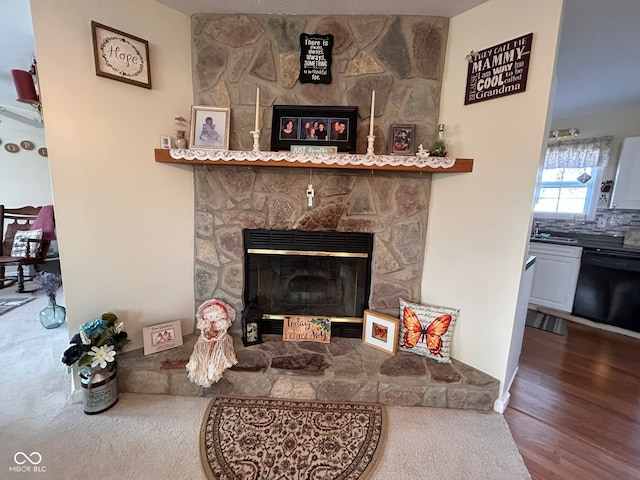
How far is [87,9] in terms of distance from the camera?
140cm

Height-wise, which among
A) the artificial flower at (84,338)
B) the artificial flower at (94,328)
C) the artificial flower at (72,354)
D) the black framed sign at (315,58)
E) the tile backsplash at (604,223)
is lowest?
the artificial flower at (72,354)

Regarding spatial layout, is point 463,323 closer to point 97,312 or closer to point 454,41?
point 454,41

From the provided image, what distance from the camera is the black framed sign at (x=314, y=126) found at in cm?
171

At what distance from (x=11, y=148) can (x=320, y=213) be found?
4.61 metres

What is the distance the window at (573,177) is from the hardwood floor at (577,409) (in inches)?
66.3

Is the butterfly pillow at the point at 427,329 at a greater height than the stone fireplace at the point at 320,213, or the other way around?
the stone fireplace at the point at 320,213

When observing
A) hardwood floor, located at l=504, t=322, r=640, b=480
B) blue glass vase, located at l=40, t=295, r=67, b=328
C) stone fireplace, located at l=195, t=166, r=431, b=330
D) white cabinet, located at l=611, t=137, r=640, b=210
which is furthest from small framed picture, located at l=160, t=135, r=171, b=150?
white cabinet, located at l=611, t=137, r=640, b=210

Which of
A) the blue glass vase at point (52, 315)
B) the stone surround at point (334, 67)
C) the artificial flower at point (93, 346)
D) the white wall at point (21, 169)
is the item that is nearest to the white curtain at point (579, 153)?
the stone surround at point (334, 67)

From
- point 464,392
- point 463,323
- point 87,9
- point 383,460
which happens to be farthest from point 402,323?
point 87,9

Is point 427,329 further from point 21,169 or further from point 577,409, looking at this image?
point 21,169

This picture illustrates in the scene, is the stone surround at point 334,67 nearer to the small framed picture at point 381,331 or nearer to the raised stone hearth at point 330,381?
the small framed picture at point 381,331

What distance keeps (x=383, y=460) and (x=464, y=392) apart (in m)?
0.66

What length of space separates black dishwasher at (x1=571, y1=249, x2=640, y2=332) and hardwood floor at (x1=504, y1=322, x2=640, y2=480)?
0.99 feet

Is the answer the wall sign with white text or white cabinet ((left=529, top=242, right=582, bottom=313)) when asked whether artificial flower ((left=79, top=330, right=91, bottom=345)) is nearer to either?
the wall sign with white text
